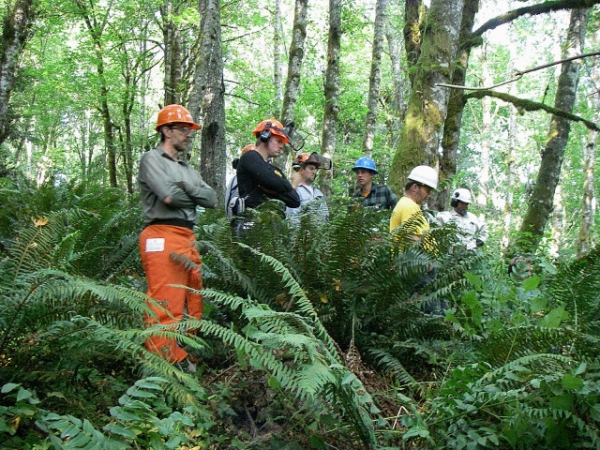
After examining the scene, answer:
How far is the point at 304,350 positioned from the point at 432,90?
16.5ft

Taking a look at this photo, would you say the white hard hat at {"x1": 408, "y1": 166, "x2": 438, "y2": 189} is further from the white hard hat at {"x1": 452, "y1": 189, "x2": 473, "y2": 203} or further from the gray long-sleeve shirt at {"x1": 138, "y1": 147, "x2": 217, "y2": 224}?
the white hard hat at {"x1": 452, "y1": 189, "x2": 473, "y2": 203}

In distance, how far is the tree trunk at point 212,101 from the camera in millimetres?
9242

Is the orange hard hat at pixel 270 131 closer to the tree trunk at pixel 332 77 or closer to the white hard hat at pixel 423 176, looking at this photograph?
the white hard hat at pixel 423 176

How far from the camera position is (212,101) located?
9266 mm

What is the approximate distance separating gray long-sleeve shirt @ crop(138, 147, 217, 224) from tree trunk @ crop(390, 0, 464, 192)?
3.39 metres

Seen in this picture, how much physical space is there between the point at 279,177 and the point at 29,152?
44.5m

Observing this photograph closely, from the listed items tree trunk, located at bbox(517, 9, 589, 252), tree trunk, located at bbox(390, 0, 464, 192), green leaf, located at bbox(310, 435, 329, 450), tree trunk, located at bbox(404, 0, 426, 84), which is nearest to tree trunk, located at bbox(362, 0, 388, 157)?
tree trunk, located at bbox(404, 0, 426, 84)

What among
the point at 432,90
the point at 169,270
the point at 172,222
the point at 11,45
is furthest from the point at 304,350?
the point at 11,45

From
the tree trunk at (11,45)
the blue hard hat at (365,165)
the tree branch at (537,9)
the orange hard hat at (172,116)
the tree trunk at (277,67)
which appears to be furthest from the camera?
the tree trunk at (277,67)

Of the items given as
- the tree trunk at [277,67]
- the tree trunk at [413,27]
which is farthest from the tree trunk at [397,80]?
Result: the tree trunk at [413,27]

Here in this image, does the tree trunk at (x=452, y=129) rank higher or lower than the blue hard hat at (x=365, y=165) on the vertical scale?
higher

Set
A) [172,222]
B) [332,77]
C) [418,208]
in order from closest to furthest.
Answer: [172,222] → [418,208] → [332,77]

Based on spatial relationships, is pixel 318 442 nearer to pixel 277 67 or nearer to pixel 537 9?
pixel 537 9

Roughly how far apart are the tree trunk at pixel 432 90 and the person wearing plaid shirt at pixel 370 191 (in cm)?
28
